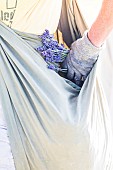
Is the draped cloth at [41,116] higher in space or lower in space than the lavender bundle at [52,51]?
lower

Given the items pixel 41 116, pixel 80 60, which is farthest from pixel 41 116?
pixel 80 60

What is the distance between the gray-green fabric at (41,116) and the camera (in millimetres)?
841

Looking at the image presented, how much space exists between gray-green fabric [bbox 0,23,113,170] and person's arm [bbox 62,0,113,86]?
72 millimetres

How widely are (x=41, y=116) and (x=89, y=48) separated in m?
0.22

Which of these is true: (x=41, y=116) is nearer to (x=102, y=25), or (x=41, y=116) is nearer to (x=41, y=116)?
(x=41, y=116)

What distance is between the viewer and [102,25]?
2.82ft

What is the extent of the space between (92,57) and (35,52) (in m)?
0.15

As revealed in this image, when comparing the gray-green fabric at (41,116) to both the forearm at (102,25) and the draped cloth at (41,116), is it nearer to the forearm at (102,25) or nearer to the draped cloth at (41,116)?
the draped cloth at (41,116)

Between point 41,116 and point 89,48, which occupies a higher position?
point 89,48

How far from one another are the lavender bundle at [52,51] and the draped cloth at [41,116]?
1.2 inches

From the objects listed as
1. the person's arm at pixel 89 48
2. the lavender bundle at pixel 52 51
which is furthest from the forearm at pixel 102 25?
the lavender bundle at pixel 52 51

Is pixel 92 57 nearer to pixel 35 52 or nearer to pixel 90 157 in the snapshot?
pixel 35 52

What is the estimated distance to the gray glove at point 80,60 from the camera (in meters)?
0.89

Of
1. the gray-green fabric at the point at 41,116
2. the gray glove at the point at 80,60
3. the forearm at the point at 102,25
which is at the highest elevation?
the forearm at the point at 102,25
